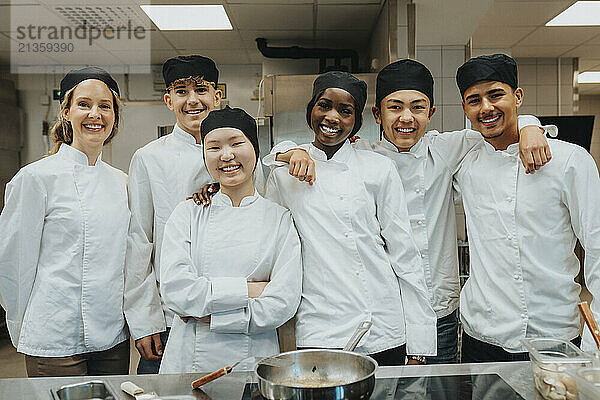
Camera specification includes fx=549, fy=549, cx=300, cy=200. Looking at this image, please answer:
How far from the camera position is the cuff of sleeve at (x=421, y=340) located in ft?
5.32

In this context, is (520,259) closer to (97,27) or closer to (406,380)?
(406,380)

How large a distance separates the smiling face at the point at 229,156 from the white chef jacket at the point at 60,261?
46 centimetres

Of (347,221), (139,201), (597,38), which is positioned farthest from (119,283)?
(597,38)

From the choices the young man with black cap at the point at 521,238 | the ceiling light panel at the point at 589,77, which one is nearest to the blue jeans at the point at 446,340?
the young man with black cap at the point at 521,238

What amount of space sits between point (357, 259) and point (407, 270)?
166 millimetres

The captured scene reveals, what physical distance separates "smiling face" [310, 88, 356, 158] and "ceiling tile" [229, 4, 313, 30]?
8.13 feet

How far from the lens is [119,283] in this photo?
1.78m

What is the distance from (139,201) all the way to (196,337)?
583 mm

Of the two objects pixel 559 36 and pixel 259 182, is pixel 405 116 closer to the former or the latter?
pixel 259 182

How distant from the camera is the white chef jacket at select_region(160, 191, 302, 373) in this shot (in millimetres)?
1401

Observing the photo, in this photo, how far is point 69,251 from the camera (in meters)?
1.71

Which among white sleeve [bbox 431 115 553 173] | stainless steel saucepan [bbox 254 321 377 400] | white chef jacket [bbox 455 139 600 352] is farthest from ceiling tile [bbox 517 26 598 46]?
stainless steel saucepan [bbox 254 321 377 400]

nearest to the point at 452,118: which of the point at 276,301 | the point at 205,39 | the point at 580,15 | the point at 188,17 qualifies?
the point at 580,15

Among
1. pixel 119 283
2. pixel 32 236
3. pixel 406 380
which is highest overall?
pixel 32 236
